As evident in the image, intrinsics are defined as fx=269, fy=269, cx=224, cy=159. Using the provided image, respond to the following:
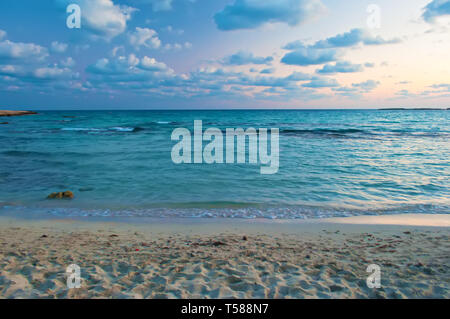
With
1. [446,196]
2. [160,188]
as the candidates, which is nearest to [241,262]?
[160,188]

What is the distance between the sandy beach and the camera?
12.5 feet

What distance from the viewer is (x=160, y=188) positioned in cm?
1033

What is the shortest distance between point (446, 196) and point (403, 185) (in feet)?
4.79

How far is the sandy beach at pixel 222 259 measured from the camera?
3.80 m

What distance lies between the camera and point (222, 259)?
4.77 metres

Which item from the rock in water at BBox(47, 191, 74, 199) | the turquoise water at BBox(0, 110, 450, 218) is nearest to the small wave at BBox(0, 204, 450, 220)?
the turquoise water at BBox(0, 110, 450, 218)

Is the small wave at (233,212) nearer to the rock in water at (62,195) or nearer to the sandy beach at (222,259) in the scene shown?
the sandy beach at (222,259)

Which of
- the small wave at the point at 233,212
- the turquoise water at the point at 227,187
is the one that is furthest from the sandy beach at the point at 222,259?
the turquoise water at the point at 227,187

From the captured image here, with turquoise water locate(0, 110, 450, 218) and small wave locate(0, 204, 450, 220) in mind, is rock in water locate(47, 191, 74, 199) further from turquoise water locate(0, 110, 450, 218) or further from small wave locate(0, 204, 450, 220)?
small wave locate(0, 204, 450, 220)

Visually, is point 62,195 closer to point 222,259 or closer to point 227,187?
point 227,187

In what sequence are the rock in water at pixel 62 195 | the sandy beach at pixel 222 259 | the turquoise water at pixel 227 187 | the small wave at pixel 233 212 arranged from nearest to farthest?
the sandy beach at pixel 222 259 < the small wave at pixel 233 212 < the turquoise water at pixel 227 187 < the rock in water at pixel 62 195

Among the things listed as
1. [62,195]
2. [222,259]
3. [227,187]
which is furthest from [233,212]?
[62,195]
